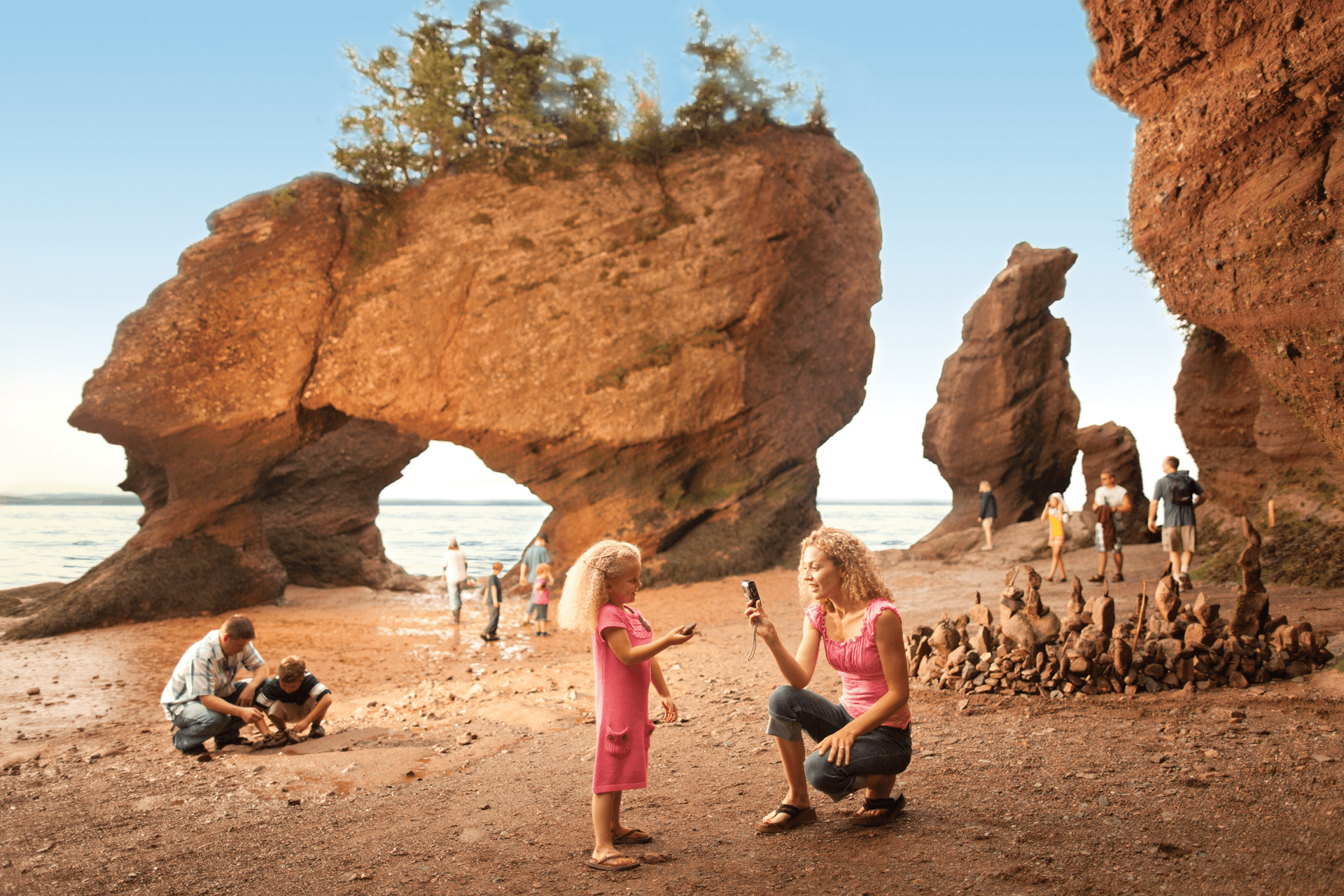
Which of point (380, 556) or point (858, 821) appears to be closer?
point (858, 821)

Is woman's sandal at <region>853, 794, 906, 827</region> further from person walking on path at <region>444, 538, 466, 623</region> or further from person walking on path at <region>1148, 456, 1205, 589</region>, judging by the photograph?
person walking on path at <region>444, 538, 466, 623</region>

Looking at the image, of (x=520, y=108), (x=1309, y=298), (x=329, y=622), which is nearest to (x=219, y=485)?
(x=329, y=622)

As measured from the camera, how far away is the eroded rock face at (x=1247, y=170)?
6.70 meters

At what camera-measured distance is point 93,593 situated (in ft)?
46.5

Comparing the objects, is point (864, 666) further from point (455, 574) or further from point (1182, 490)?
point (455, 574)

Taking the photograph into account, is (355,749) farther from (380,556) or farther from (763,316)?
(380,556)

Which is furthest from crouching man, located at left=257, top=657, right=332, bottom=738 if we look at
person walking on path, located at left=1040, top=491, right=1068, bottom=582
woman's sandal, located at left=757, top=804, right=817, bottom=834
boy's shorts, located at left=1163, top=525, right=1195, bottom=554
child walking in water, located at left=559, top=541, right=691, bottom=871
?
person walking on path, located at left=1040, top=491, right=1068, bottom=582

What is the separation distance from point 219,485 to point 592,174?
8963 mm

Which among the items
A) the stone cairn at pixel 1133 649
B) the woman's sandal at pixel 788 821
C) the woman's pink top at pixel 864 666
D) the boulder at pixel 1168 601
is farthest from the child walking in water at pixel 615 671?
the boulder at pixel 1168 601

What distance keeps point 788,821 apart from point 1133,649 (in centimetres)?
335

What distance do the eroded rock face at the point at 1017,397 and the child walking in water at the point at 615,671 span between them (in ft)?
57.1

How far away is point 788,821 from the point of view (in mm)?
3604

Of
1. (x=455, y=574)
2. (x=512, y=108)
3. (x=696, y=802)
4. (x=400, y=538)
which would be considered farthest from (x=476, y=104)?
(x=400, y=538)

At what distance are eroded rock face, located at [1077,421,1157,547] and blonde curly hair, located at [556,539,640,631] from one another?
54.9ft
